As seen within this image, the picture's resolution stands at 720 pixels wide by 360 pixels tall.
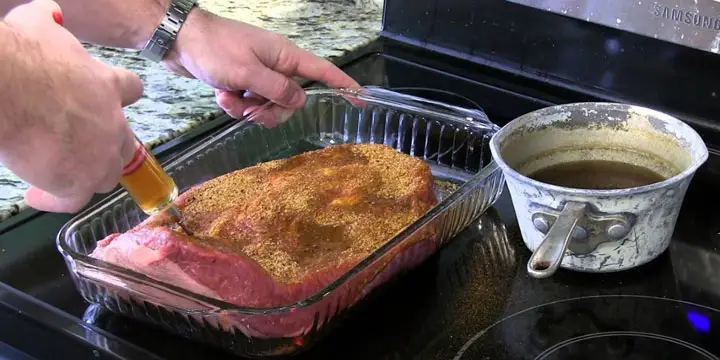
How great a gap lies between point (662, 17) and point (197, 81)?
2.33 ft

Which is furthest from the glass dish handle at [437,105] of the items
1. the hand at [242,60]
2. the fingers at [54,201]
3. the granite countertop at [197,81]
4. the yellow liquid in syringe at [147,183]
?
the fingers at [54,201]

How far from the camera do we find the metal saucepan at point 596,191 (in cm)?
81

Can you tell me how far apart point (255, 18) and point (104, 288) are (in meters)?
0.90

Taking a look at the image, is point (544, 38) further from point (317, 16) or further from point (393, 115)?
point (317, 16)

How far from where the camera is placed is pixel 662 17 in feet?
3.50

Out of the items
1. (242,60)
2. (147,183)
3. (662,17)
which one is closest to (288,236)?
(147,183)

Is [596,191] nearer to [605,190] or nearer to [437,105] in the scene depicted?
[605,190]

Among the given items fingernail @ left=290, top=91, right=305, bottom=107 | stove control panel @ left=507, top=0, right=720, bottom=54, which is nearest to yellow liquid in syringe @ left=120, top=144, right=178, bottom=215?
fingernail @ left=290, top=91, right=305, bottom=107

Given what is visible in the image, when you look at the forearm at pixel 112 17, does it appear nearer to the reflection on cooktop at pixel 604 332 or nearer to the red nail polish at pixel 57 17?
the red nail polish at pixel 57 17

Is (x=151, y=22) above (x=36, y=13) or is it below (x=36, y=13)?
below

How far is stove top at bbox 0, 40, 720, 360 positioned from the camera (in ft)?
2.65

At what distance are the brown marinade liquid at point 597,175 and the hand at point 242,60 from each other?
31 cm

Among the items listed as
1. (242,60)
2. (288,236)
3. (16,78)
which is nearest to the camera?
(16,78)

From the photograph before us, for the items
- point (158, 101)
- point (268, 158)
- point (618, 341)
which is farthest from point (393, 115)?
point (618, 341)
